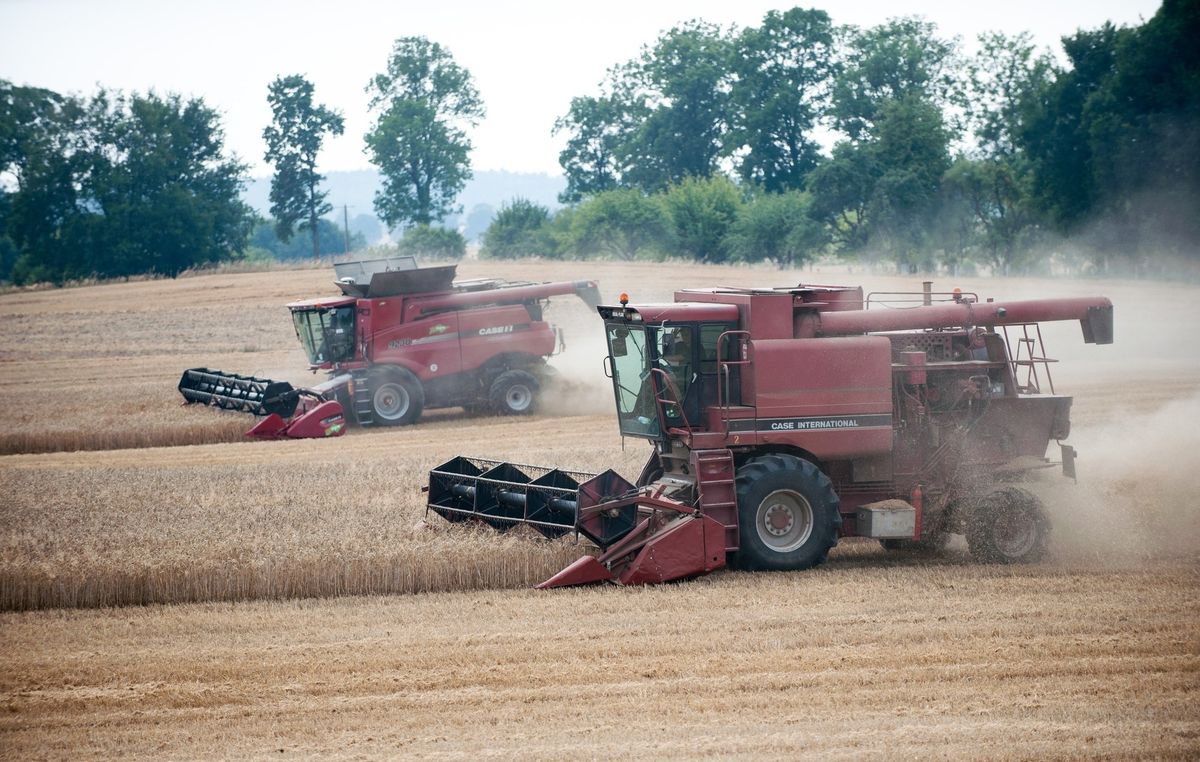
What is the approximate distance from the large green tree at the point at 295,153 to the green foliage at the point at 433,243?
45.2ft

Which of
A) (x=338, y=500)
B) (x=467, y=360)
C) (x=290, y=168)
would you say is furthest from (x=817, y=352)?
(x=290, y=168)

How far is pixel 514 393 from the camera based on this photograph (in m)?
21.9

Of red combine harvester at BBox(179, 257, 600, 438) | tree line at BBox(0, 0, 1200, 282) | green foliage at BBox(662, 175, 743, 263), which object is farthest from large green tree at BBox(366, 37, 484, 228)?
red combine harvester at BBox(179, 257, 600, 438)

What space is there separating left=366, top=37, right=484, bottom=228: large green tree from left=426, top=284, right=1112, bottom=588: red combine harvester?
57777mm

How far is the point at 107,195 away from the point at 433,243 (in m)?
17.7

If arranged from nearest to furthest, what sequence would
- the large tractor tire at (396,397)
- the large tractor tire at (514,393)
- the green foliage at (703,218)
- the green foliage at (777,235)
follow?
the large tractor tire at (396,397) → the large tractor tire at (514,393) → the green foliage at (777,235) → the green foliage at (703,218)

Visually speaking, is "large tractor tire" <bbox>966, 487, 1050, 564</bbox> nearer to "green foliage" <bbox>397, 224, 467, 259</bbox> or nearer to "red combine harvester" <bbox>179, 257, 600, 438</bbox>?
"red combine harvester" <bbox>179, 257, 600, 438</bbox>

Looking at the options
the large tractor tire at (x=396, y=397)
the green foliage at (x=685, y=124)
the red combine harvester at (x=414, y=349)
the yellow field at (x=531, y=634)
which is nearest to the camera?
the yellow field at (x=531, y=634)

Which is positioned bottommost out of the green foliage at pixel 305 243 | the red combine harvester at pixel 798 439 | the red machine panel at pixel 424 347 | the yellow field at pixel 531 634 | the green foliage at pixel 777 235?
the yellow field at pixel 531 634

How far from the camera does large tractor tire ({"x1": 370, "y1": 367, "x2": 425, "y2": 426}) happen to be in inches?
→ 827

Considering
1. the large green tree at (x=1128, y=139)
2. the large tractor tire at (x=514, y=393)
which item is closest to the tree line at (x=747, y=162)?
the large green tree at (x=1128, y=139)

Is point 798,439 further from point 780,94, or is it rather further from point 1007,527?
point 780,94

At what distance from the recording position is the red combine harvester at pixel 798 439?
10188 mm

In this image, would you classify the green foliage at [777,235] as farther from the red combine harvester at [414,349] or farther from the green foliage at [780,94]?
the red combine harvester at [414,349]
